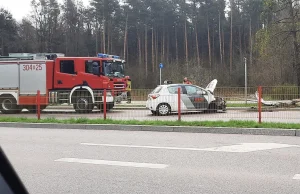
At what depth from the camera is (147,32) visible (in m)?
70.1

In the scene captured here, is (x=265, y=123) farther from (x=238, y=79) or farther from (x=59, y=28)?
(x=59, y=28)

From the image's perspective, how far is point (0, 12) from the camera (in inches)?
2517

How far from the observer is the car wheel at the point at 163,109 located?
1683cm

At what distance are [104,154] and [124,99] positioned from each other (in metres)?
10.1

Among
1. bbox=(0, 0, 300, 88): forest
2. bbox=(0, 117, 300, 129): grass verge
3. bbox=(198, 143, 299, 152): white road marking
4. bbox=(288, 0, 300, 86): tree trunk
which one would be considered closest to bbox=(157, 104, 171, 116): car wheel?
bbox=(0, 117, 300, 129): grass verge

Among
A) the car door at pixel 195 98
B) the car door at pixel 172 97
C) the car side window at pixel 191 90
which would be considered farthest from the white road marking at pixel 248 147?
the car side window at pixel 191 90

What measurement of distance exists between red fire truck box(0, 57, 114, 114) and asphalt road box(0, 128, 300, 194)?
982cm

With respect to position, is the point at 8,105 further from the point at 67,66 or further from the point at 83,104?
the point at 83,104

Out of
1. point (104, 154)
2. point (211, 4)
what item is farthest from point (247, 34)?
point (104, 154)

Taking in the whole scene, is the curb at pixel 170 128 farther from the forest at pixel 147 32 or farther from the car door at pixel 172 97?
the forest at pixel 147 32

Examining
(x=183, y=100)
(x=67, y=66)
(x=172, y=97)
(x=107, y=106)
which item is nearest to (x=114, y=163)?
(x=107, y=106)

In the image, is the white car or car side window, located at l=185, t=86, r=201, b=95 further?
car side window, located at l=185, t=86, r=201, b=95

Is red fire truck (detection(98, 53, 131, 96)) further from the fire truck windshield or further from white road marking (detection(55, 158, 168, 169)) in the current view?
white road marking (detection(55, 158, 168, 169))

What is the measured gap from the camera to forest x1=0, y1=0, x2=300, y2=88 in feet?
209
